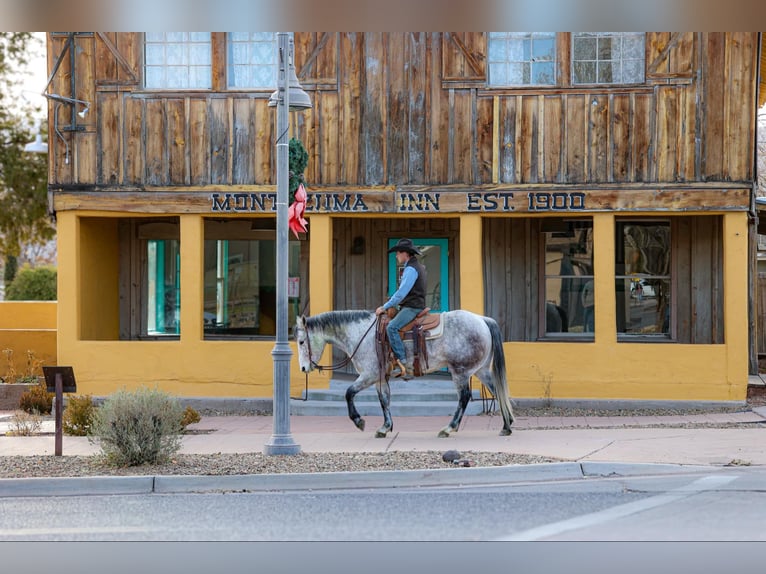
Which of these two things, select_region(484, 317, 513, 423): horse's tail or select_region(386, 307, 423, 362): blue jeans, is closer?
select_region(386, 307, 423, 362): blue jeans

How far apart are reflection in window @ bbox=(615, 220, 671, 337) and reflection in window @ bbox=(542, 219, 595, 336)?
56cm

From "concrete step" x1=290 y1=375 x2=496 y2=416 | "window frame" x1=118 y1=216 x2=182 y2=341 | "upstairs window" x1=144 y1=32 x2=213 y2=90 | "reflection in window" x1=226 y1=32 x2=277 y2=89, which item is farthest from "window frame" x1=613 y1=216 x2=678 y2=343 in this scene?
"window frame" x1=118 y1=216 x2=182 y2=341

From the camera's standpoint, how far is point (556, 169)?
16891 mm

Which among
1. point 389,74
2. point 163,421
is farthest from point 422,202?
point 163,421

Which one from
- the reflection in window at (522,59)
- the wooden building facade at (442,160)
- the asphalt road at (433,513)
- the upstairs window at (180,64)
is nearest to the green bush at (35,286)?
the wooden building facade at (442,160)

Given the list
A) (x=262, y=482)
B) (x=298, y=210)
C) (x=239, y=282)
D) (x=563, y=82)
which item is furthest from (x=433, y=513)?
(x=239, y=282)

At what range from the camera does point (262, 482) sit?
10.7 m

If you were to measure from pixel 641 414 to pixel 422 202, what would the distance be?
15.1 feet

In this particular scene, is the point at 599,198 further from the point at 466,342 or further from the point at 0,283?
the point at 0,283

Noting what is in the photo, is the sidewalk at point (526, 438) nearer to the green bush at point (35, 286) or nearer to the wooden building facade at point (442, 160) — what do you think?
the wooden building facade at point (442, 160)

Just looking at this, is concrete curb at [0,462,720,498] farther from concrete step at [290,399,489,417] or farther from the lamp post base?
concrete step at [290,399,489,417]

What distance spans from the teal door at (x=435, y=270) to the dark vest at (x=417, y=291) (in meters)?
5.23

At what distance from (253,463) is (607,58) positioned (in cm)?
902

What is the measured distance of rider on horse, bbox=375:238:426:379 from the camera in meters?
13.4
